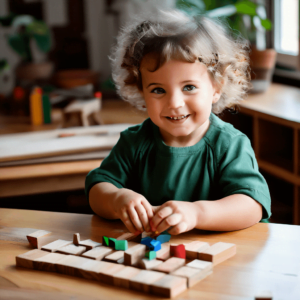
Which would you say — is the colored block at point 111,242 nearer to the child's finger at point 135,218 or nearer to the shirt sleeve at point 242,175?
the child's finger at point 135,218

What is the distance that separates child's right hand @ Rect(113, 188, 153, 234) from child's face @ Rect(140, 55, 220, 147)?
20 centimetres

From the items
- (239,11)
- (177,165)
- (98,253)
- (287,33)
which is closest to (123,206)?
(98,253)

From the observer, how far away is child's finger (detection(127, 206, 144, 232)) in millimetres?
799

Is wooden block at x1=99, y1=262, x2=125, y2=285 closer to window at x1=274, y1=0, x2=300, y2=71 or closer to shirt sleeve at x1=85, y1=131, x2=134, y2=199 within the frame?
shirt sleeve at x1=85, y1=131, x2=134, y2=199

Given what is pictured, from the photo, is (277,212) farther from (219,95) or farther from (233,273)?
(233,273)

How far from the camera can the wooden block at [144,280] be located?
24.3 inches

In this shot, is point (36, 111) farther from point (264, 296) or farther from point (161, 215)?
point (264, 296)

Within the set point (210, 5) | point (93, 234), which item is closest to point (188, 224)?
point (93, 234)

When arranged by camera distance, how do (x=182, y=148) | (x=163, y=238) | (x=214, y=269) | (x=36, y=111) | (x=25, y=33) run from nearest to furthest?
(x=214, y=269)
(x=163, y=238)
(x=182, y=148)
(x=36, y=111)
(x=25, y=33)

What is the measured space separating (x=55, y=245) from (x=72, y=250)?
0.04 meters

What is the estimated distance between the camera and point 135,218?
80 centimetres

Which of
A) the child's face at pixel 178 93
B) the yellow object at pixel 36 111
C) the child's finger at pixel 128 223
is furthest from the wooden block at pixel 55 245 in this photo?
the yellow object at pixel 36 111

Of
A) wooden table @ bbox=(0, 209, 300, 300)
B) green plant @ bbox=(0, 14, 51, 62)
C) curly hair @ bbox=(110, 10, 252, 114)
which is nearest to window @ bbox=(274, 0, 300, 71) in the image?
green plant @ bbox=(0, 14, 51, 62)

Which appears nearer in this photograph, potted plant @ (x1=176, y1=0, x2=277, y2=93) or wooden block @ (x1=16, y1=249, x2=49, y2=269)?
wooden block @ (x1=16, y1=249, x2=49, y2=269)
